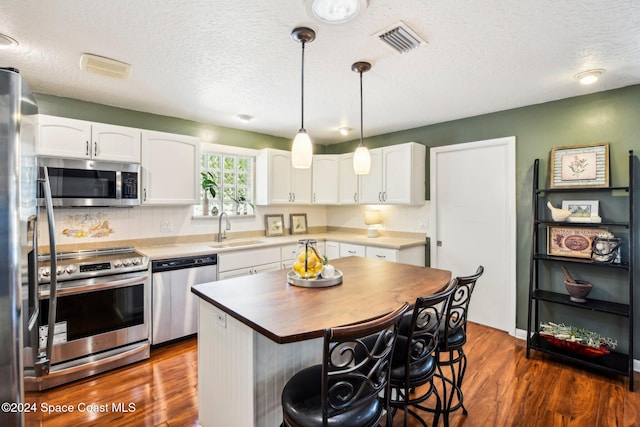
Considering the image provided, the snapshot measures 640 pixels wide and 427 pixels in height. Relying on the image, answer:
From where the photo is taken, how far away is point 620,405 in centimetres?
216

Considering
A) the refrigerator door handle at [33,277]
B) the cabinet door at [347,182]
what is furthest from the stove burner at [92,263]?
the cabinet door at [347,182]

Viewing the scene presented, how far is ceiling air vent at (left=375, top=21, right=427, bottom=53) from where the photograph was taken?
5.98ft

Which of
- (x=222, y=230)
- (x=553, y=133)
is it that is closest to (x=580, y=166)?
(x=553, y=133)

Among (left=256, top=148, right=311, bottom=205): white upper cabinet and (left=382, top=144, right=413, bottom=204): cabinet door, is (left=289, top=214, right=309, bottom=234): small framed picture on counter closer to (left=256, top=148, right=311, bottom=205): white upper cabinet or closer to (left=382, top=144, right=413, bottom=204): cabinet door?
(left=256, top=148, right=311, bottom=205): white upper cabinet

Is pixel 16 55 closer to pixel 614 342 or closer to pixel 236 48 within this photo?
pixel 236 48

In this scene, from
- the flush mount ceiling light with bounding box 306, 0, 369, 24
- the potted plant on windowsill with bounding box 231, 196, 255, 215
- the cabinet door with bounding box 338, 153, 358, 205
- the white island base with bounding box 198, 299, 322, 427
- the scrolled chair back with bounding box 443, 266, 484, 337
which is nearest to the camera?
the white island base with bounding box 198, 299, 322, 427

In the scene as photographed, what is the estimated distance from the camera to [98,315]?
256 cm

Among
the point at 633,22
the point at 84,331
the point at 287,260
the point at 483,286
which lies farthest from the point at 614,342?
the point at 84,331

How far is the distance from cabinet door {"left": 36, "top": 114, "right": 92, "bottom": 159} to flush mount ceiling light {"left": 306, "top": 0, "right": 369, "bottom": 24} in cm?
240

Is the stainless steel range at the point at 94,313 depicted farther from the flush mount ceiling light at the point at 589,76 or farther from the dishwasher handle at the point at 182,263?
the flush mount ceiling light at the point at 589,76

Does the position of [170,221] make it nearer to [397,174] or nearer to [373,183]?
[373,183]

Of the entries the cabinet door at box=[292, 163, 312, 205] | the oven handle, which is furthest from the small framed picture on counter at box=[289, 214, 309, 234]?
the oven handle

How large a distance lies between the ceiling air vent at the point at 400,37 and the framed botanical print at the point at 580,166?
2011mm

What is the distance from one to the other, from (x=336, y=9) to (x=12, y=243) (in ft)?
5.76
